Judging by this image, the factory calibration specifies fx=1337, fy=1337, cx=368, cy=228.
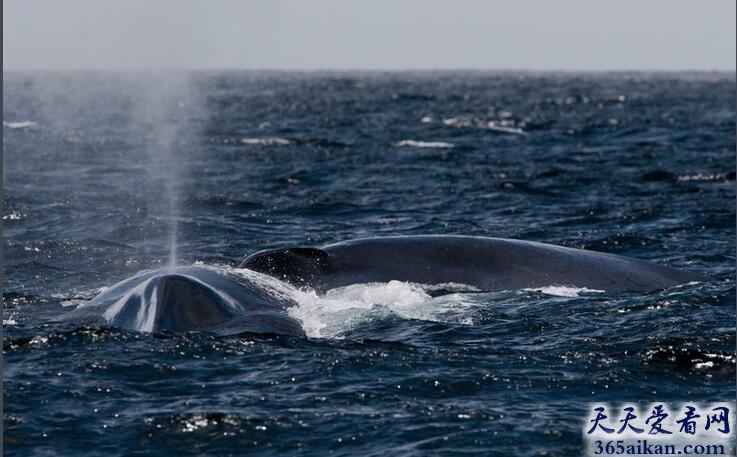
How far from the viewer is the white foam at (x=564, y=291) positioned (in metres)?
14.7

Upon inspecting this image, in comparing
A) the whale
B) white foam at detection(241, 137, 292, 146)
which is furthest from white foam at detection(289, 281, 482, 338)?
white foam at detection(241, 137, 292, 146)

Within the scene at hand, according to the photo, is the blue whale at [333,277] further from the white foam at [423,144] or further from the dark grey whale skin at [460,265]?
the white foam at [423,144]

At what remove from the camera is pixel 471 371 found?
1137 centimetres

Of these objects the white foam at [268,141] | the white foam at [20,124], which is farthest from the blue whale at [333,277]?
the white foam at [20,124]

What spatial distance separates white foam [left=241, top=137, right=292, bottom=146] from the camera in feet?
140

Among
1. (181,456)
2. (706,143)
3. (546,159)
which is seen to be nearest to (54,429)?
(181,456)

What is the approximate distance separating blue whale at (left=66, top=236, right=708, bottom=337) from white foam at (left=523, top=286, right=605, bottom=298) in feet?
0.28

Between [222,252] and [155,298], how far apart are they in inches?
288

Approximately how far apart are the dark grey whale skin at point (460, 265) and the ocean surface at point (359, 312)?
0.86 ft

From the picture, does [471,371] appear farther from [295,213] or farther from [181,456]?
[295,213]

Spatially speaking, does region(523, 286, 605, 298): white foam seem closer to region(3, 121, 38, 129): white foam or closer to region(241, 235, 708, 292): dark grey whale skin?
region(241, 235, 708, 292): dark grey whale skin

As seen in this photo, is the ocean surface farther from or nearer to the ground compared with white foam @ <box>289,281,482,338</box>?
nearer to the ground

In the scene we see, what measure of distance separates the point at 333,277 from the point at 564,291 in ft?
8.64

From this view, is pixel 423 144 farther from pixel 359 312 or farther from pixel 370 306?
pixel 359 312
